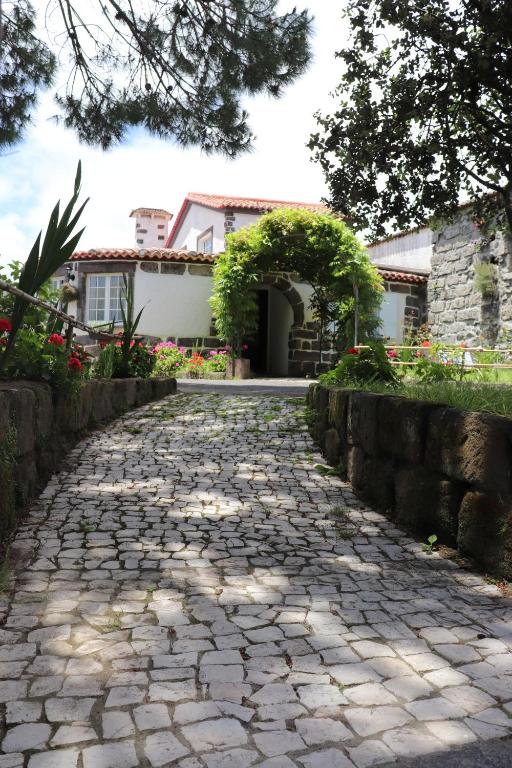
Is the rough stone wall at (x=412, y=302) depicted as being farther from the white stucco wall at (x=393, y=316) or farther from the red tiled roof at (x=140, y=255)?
the red tiled roof at (x=140, y=255)

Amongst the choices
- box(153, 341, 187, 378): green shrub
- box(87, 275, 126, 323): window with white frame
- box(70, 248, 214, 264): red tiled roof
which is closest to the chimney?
box(87, 275, 126, 323): window with white frame

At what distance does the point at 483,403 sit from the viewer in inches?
154

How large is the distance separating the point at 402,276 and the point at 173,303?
19.2ft

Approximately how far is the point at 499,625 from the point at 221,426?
16.6ft

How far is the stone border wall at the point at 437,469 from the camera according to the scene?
10.6 ft

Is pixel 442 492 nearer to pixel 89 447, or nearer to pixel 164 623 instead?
pixel 164 623

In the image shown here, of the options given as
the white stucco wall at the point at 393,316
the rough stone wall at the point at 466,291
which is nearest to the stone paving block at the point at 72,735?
the rough stone wall at the point at 466,291

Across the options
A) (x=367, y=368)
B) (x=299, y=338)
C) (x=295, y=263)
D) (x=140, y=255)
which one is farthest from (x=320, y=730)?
(x=299, y=338)

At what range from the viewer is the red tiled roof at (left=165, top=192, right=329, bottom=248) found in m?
18.5

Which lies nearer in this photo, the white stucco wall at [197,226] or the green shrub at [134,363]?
the green shrub at [134,363]

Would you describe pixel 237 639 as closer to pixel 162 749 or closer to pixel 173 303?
pixel 162 749

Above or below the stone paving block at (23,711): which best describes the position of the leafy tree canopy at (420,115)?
above

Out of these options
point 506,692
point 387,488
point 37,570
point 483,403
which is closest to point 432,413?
point 483,403

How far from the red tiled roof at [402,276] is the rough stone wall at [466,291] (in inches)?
109
